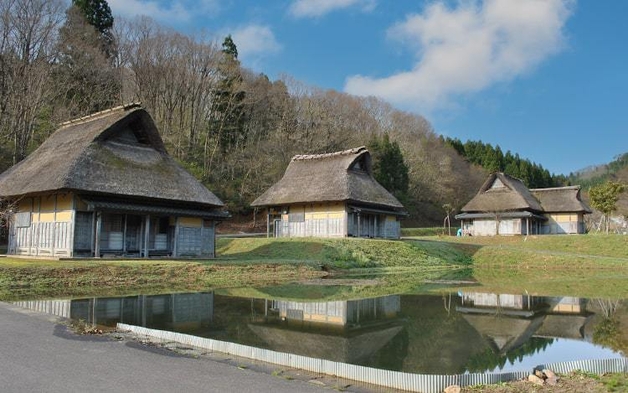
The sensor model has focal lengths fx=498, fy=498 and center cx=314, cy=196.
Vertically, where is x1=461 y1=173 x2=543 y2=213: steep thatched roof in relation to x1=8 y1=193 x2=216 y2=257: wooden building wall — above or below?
above

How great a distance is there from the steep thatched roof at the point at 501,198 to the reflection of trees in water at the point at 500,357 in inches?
1792

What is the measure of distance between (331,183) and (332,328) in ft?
88.9

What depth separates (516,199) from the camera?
5391cm

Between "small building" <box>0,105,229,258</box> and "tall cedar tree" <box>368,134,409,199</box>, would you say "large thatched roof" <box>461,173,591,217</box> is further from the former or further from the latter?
"small building" <box>0,105,229,258</box>

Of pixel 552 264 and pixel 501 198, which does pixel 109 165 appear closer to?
pixel 552 264

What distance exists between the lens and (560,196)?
60156mm

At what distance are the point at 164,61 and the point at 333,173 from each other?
82.8 ft

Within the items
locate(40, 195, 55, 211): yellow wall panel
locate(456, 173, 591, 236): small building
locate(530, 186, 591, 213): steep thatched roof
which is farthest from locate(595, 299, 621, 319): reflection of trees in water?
locate(530, 186, 591, 213): steep thatched roof

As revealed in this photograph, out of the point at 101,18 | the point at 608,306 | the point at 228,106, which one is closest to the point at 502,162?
the point at 228,106

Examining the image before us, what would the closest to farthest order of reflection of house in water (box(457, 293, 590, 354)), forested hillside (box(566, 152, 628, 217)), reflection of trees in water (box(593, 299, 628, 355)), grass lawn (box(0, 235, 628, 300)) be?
reflection of trees in water (box(593, 299, 628, 355)), reflection of house in water (box(457, 293, 590, 354)), grass lawn (box(0, 235, 628, 300)), forested hillside (box(566, 152, 628, 217))

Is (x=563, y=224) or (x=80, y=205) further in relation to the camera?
(x=563, y=224)

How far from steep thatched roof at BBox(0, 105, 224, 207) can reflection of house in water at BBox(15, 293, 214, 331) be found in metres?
9.01

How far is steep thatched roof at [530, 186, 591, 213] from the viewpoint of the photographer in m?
58.3

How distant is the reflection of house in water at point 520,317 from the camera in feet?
37.5
